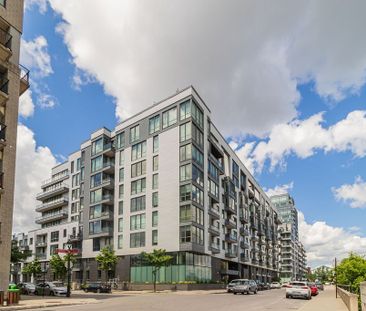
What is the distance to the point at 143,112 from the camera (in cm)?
7056

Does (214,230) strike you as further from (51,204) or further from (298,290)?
(51,204)

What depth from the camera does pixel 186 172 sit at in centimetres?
6109

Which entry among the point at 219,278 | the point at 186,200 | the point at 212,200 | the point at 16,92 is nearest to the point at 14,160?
the point at 16,92

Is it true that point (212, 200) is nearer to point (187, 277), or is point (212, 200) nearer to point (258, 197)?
point (187, 277)

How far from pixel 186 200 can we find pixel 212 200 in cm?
1033

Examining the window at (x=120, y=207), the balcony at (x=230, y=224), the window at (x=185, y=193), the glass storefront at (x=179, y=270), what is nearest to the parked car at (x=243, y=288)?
the glass storefront at (x=179, y=270)

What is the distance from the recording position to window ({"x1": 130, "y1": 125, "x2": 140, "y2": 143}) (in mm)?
70812

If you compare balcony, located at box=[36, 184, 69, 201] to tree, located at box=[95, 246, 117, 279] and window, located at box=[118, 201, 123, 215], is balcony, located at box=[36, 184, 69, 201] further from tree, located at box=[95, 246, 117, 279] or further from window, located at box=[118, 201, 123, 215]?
tree, located at box=[95, 246, 117, 279]

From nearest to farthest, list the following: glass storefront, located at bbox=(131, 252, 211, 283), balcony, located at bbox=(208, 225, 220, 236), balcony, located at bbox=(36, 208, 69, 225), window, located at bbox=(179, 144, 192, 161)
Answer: glass storefront, located at bbox=(131, 252, 211, 283) < window, located at bbox=(179, 144, 192, 161) < balcony, located at bbox=(208, 225, 220, 236) < balcony, located at bbox=(36, 208, 69, 225)

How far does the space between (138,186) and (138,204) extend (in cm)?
284

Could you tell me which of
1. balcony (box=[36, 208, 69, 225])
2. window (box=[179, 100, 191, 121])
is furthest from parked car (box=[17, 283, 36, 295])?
balcony (box=[36, 208, 69, 225])

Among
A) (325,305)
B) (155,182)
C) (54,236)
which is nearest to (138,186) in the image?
(155,182)

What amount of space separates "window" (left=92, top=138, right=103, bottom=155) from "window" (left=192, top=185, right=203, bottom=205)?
73.3ft

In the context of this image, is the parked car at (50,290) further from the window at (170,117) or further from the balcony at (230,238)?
the balcony at (230,238)
